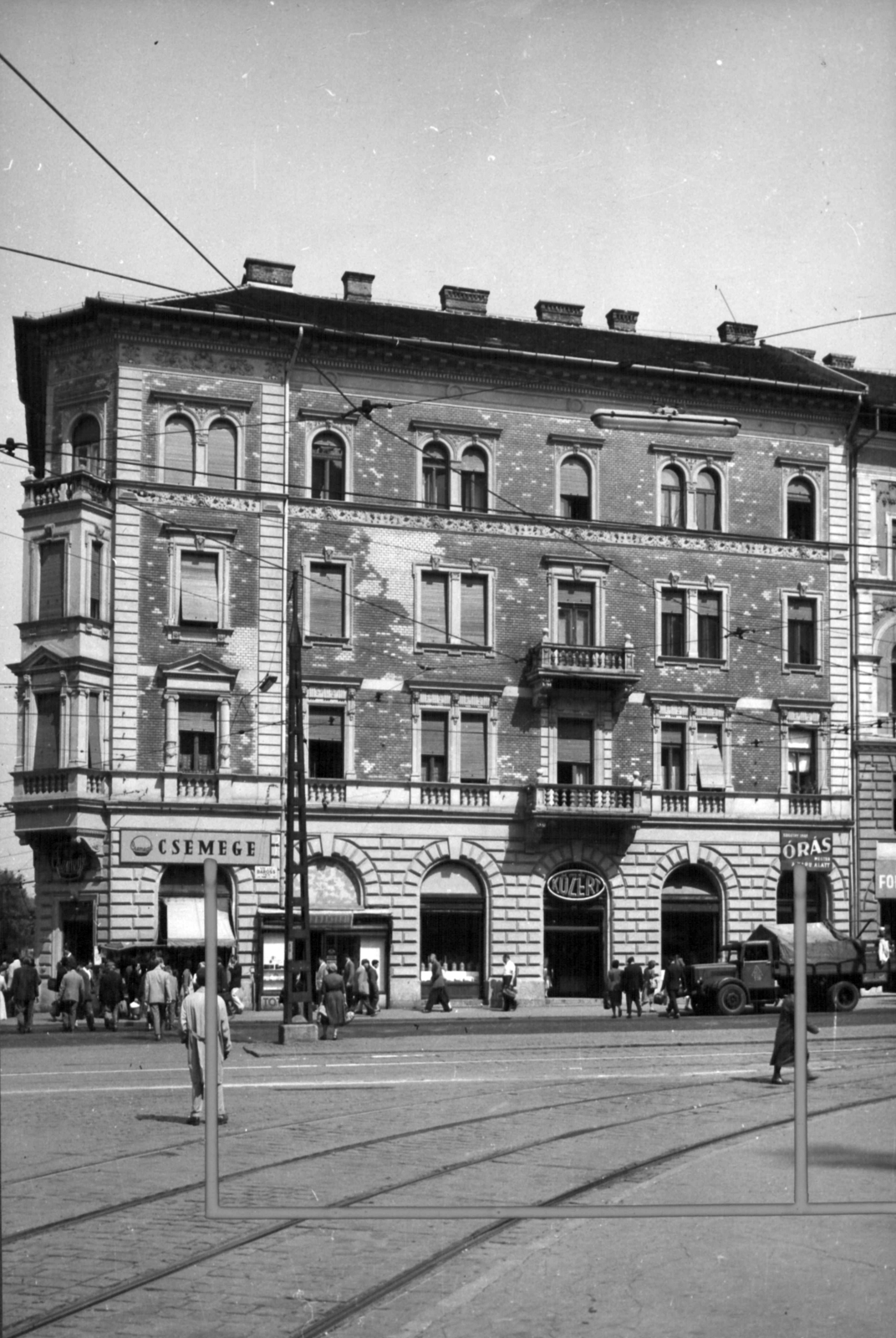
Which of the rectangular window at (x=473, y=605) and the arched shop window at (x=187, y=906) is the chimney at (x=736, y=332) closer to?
the rectangular window at (x=473, y=605)

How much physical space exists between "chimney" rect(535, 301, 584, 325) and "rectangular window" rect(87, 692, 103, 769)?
4.21m

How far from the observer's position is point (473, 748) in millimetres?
24906

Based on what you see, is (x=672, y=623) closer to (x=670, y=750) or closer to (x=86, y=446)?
(x=670, y=750)

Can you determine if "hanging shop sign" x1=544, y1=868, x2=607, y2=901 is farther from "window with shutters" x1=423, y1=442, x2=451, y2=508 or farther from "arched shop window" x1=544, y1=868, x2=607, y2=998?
"window with shutters" x1=423, y1=442, x2=451, y2=508

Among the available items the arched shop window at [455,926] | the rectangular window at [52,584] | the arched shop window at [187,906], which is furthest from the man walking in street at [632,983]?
the arched shop window at [187,906]

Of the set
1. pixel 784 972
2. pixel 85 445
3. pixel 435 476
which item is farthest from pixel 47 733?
pixel 784 972

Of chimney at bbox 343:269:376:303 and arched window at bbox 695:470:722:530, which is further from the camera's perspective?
arched window at bbox 695:470:722:530

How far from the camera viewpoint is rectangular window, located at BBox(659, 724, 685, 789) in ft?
45.4

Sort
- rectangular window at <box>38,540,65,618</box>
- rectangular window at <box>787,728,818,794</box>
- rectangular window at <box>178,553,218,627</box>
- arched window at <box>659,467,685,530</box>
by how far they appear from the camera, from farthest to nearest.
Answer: rectangular window at <box>787,728,818,794</box>
rectangular window at <box>178,553,218,627</box>
arched window at <box>659,467,685,530</box>
rectangular window at <box>38,540,65,618</box>

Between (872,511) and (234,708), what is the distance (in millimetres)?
4885

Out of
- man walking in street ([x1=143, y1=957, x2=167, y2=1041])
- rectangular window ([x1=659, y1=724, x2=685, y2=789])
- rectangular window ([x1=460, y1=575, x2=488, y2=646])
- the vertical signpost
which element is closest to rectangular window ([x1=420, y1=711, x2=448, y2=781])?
rectangular window ([x1=659, y1=724, x2=685, y2=789])

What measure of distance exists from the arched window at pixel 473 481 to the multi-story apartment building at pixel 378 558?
4 centimetres

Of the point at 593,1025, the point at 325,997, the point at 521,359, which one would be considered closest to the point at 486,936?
the point at 593,1025

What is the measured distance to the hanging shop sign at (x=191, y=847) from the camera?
28.5 ft
